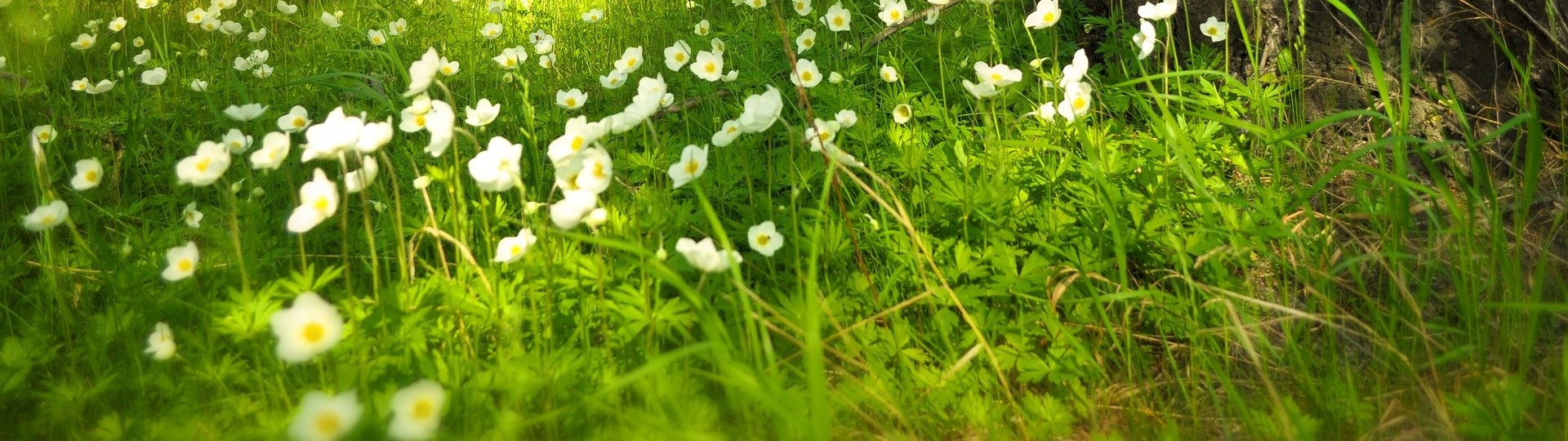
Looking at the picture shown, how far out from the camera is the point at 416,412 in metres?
1.09

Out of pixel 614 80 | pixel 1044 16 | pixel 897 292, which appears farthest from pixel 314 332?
pixel 1044 16

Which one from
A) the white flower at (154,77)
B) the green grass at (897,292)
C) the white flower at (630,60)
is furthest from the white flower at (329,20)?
the white flower at (630,60)

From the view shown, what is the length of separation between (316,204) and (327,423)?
53 cm

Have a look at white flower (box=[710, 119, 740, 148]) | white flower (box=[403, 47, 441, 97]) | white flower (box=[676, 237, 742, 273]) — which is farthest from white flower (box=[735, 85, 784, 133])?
white flower (box=[403, 47, 441, 97])

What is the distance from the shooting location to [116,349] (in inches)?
68.6

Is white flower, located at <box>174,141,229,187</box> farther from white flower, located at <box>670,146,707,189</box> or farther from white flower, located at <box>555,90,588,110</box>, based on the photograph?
white flower, located at <box>555,90,588,110</box>

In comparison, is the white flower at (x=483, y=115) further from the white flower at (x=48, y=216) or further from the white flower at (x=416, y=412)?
the white flower at (x=416, y=412)

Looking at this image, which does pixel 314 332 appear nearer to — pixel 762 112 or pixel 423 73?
pixel 423 73

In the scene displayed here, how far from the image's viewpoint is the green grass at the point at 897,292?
1.40 m

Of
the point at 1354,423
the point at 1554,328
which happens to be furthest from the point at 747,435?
the point at 1554,328

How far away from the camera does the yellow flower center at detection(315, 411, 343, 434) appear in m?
1.04

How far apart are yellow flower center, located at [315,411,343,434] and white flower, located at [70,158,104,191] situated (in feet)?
3.93

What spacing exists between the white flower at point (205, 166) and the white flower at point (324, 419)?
28.0 inches

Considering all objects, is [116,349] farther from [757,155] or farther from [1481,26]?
[1481,26]
